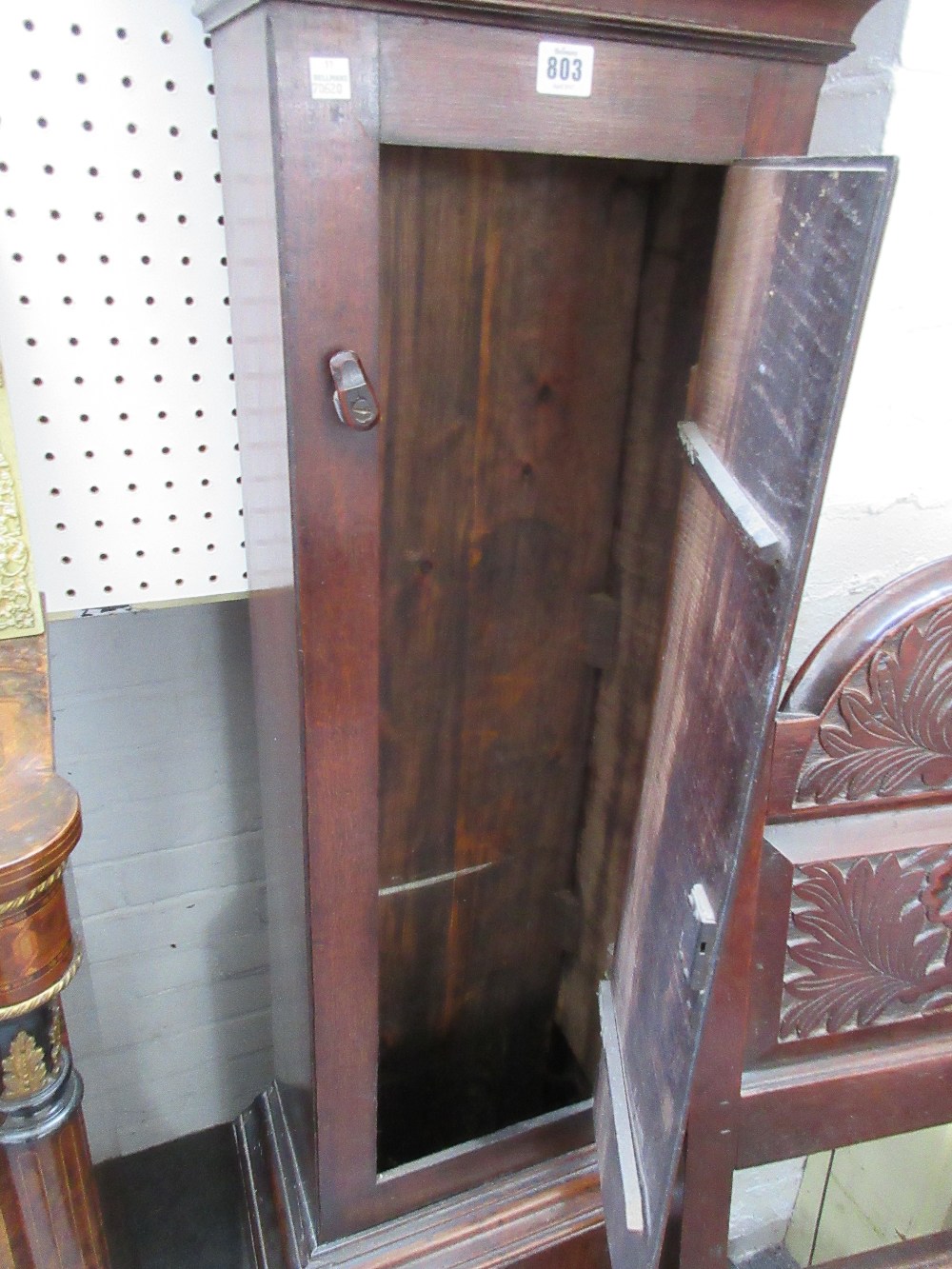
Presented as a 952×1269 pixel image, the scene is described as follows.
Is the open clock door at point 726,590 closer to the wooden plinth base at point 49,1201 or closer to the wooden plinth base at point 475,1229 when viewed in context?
the wooden plinth base at point 475,1229

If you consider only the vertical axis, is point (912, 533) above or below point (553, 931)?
above

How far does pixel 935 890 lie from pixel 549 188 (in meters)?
0.76

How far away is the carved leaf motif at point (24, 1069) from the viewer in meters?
0.61

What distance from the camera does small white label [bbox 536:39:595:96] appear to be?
61cm

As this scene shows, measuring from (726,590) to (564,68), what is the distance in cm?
37

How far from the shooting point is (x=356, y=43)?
566 mm

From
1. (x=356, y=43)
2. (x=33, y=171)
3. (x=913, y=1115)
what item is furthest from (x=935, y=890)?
(x=33, y=171)

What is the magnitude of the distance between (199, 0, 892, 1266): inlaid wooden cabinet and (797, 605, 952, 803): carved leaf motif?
99 mm

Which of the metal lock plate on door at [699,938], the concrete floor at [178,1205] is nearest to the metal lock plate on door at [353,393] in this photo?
the metal lock plate on door at [699,938]

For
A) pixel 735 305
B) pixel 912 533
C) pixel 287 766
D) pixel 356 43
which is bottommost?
pixel 287 766

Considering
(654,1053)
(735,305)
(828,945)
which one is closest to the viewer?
(735,305)

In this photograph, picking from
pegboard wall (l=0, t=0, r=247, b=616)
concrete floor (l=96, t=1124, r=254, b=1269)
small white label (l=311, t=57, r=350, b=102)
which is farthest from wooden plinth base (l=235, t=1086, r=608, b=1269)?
small white label (l=311, t=57, r=350, b=102)

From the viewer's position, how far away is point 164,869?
4.09ft

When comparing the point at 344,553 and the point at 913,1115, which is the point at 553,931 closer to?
the point at 913,1115
